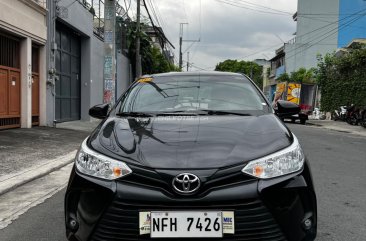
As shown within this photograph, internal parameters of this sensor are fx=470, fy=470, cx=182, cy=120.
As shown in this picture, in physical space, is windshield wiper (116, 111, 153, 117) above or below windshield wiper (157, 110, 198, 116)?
below

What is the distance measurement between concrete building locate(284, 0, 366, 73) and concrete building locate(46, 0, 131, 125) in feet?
116

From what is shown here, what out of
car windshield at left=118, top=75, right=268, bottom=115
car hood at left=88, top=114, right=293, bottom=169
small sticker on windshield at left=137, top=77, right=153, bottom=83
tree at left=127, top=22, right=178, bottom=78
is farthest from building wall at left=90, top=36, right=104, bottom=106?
car hood at left=88, top=114, right=293, bottom=169

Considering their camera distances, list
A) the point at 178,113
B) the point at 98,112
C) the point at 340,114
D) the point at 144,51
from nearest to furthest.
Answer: the point at 178,113
the point at 98,112
the point at 340,114
the point at 144,51

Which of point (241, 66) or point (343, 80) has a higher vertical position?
point (241, 66)

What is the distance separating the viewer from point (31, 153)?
970 centimetres

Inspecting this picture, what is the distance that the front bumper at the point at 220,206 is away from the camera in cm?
292

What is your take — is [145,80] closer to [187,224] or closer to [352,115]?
[187,224]

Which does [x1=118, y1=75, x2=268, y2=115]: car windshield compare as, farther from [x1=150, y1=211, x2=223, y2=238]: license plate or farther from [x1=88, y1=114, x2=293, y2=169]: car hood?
[x1=150, y1=211, x2=223, y2=238]: license plate

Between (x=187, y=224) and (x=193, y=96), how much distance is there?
1.84 meters

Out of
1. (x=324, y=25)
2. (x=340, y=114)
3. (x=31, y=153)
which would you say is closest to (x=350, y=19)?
(x=324, y=25)

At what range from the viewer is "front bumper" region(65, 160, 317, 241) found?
9.59 ft

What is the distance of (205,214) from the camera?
292 centimetres

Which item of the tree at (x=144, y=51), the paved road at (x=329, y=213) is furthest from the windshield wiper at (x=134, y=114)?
the tree at (x=144, y=51)

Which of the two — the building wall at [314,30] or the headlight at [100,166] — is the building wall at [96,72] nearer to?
the headlight at [100,166]
